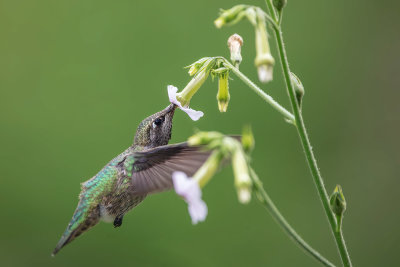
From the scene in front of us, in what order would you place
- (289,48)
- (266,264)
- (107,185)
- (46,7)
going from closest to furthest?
(107,185), (266,264), (289,48), (46,7)

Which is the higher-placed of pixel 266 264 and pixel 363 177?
pixel 363 177

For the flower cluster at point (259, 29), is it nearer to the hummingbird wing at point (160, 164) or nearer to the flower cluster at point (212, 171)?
the flower cluster at point (212, 171)

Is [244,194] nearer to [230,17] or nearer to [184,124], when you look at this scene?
[230,17]

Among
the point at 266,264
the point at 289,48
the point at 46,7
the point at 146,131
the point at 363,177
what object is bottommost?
the point at 266,264

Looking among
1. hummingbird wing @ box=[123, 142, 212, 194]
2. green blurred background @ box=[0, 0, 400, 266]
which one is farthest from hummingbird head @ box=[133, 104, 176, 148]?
green blurred background @ box=[0, 0, 400, 266]

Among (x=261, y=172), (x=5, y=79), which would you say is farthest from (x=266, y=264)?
(x=5, y=79)

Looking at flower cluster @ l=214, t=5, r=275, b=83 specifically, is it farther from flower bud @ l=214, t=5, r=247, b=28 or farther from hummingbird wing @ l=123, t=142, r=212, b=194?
hummingbird wing @ l=123, t=142, r=212, b=194

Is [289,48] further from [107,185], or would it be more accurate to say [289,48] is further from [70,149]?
[107,185]
